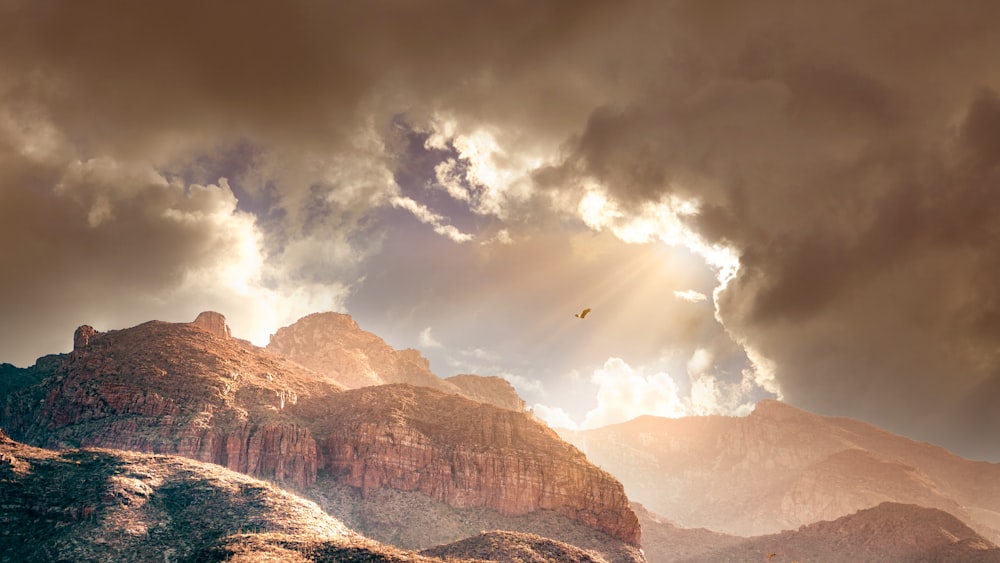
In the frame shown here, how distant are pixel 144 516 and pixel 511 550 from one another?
43.6 meters

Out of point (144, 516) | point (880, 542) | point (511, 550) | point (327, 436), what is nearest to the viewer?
point (144, 516)

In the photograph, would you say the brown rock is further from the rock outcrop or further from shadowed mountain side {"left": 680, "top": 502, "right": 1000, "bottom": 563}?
shadowed mountain side {"left": 680, "top": 502, "right": 1000, "bottom": 563}

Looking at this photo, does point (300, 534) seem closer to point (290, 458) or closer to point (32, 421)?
point (290, 458)

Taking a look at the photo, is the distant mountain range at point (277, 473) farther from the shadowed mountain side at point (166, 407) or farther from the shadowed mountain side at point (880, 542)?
the shadowed mountain side at point (880, 542)

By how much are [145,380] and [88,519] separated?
5134 centimetres

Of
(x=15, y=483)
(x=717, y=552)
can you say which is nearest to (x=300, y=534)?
(x=15, y=483)

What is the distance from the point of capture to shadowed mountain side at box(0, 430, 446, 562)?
6169 cm

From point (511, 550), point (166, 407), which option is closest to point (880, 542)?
point (511, 550)

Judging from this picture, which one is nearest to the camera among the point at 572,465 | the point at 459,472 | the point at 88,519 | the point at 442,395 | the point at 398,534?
the point at 88,519

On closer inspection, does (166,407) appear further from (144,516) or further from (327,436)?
(144,516)

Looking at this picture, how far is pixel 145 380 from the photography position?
11231 cm

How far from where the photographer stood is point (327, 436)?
12644cm

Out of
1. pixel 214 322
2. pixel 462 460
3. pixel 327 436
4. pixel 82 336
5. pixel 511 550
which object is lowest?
pixel 511 550

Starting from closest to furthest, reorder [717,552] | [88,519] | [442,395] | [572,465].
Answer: [88,519] → [572,465] → [442,395] → [717,552]
